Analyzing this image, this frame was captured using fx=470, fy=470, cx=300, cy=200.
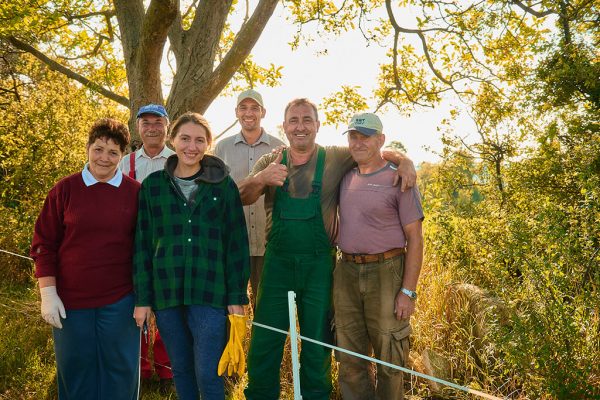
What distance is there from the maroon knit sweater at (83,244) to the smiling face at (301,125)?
1.18 meters

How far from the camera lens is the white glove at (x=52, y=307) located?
8.36 feet

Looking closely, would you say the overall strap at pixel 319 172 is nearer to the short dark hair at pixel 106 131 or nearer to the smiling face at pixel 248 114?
the smiling face at pixel 248 114

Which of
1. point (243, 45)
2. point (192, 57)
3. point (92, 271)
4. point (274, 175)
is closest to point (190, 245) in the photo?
point (92, 271)

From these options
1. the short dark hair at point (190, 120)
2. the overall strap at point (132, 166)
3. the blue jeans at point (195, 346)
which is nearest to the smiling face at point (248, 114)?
the overall strap at point (132, 166)

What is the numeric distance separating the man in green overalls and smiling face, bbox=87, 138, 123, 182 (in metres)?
0.82

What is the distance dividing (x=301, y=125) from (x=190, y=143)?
2.60ft

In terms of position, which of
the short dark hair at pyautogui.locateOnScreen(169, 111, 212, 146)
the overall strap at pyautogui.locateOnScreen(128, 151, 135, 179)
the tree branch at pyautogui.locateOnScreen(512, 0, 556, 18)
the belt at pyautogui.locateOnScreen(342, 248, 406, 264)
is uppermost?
the tree branch at pyautogui.locateOnScreen(512, 0, 556, 18)

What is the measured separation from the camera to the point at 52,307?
2557 millimetres

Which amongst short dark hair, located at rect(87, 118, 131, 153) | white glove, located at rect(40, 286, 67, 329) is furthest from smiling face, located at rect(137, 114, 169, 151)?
white glove, located at rect(40, 286, 67, 329)

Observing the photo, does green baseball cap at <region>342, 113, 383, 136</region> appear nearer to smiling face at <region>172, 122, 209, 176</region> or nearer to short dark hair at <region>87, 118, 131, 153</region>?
smiling face at <region>172, 122, 209, 176</region>

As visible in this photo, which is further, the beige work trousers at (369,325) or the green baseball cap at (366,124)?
the green baseball cap at (366,124)

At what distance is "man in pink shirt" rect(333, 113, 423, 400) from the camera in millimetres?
2951

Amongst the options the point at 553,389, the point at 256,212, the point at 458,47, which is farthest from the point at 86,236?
the point at 458,47

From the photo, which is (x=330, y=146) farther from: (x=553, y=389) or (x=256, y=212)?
(x=553, y=389)
